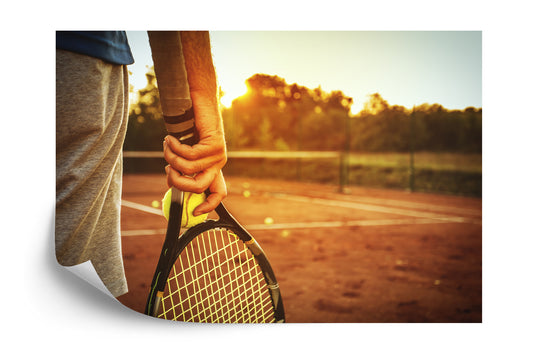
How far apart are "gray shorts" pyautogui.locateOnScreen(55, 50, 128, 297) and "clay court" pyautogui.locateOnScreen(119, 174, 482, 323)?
33 centimetres

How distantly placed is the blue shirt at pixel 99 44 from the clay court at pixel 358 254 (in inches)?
33.5

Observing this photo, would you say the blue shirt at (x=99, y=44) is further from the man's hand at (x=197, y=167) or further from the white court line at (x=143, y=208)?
the white court line at (x=143, y=208)

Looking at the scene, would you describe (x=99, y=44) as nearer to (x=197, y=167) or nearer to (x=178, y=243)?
(x=197, y=167)

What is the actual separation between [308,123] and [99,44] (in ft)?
12.3

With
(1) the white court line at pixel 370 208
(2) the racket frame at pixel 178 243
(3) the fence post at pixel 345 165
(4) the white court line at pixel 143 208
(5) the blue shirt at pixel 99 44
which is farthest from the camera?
(3) the fence post at pixel 345 165

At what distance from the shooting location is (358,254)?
267 centimetres

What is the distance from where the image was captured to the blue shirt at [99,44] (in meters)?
1.25

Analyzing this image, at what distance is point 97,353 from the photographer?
1.44 metres

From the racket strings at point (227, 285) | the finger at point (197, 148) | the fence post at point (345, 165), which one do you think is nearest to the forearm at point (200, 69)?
the finger at point (197, 148)

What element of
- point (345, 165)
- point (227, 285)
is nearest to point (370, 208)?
point (345, 165)

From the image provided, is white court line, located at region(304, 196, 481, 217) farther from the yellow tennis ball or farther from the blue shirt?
the blue shirt

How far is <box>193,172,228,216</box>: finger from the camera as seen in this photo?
122 cm
